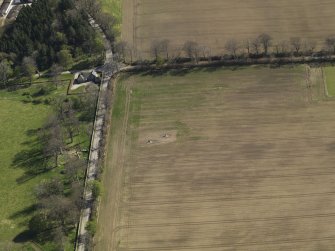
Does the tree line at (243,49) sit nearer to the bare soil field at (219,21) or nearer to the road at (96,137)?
the bare soil field at (219,21)

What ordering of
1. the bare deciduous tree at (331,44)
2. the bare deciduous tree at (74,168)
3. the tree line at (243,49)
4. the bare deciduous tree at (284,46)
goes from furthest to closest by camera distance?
1. the bare deciduous tree at (284,46)
2. the tree line at (243,49)
3. the bare deciduous tree at (331,44)
4. the bare deciduous tree at (74,168)

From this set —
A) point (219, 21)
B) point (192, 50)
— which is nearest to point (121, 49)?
point (192, 50)

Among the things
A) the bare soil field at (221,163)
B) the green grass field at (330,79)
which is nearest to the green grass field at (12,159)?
the bare soil field at (221,163)

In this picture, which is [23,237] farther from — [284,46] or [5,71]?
[284,46]

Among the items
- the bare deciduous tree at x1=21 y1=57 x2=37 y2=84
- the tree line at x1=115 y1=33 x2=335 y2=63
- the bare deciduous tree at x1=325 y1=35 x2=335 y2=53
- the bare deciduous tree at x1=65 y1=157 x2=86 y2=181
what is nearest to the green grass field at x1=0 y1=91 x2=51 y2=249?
the bare deciduous tree at x1=65 y1=157 x2=86 y2=181

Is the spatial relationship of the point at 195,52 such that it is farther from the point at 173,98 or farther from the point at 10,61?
the point at 10,61
